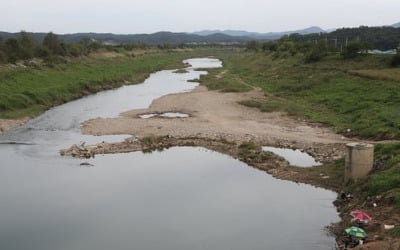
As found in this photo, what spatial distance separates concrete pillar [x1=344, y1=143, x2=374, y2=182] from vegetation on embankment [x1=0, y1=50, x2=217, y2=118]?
70.1 feet

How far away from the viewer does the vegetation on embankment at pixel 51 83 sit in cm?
3188

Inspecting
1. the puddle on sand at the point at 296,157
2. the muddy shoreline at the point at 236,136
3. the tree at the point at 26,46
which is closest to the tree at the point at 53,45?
the tree at the point at 26,46

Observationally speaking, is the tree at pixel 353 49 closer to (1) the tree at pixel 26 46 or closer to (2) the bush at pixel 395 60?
(2) the bush at pixel 395 60

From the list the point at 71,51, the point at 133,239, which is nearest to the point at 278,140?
the point at 133,239

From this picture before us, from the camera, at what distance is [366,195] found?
14766mm

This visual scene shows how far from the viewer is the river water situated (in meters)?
13.1

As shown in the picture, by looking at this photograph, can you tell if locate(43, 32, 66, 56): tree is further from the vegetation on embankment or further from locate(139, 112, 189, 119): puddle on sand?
locate(139, 112, 189, 119): puddle on sand

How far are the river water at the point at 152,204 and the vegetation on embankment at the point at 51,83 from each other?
8.58 meters

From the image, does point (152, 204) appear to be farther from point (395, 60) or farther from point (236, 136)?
point (395, 60)

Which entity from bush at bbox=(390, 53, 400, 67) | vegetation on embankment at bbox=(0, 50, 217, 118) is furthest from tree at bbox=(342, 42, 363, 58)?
vegetation on embankment at bbox=(0, 50, 217, 118)

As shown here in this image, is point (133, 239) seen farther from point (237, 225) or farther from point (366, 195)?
point (366, 195)

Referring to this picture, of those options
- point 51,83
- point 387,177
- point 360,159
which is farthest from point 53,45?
point 387,177

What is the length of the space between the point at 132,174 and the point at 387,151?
9.73m

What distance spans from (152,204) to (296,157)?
808 centimetres
